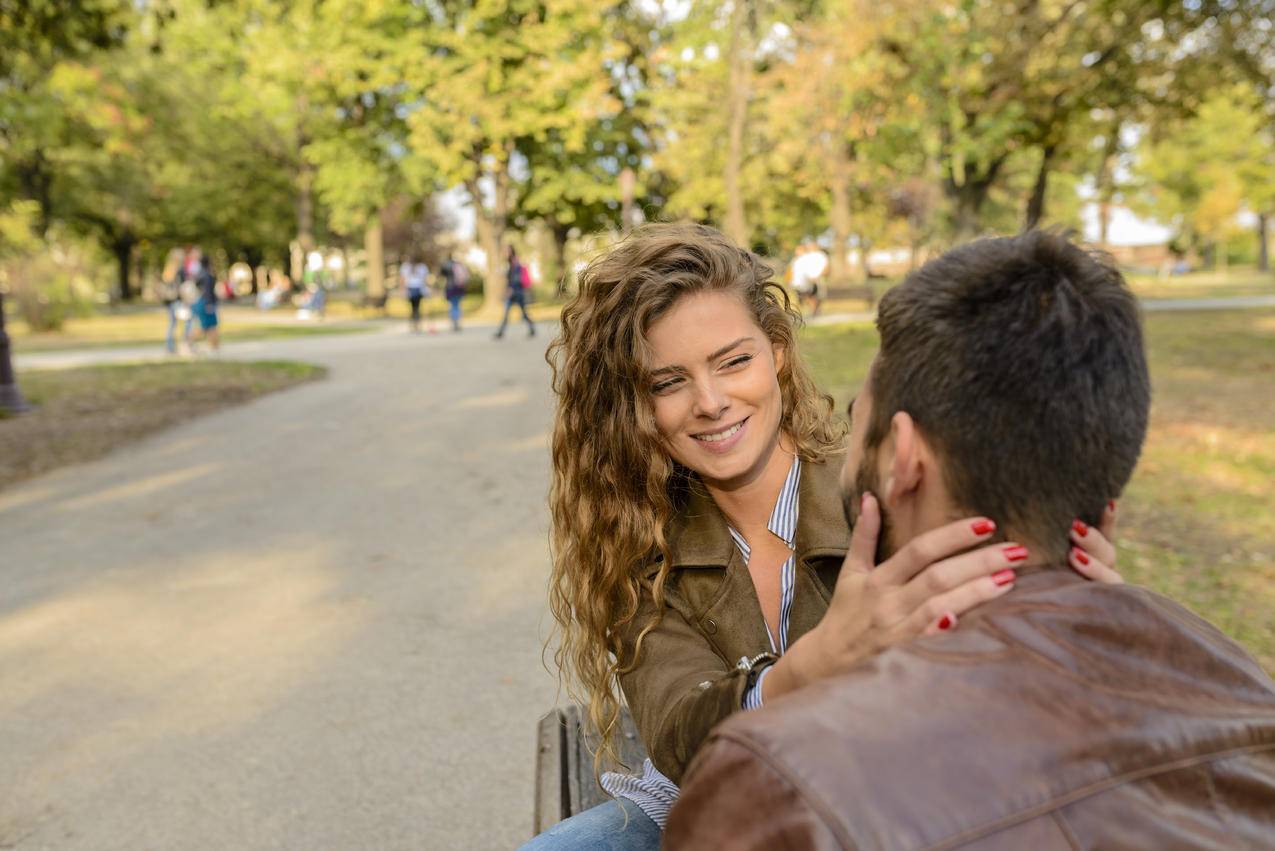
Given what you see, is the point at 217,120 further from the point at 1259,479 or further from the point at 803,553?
the point at 803,553

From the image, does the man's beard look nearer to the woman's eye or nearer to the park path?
the woman's eye

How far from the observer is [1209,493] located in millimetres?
7066

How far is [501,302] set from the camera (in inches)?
1287

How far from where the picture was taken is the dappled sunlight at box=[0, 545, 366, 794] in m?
4.16

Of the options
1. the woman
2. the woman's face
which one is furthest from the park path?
the woman's face

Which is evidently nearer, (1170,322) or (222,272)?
(1170,322)

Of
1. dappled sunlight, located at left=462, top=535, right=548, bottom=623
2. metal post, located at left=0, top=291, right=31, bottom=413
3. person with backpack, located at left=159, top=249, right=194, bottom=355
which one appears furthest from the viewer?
person with backpack, located at left=159, top=249, right=194, bottom=355

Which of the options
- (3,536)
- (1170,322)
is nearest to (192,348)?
(3,536)

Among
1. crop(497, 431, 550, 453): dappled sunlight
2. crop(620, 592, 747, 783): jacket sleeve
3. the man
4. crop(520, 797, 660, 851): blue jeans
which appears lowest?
crop(497, 431, 550, 453): dappled sunlight

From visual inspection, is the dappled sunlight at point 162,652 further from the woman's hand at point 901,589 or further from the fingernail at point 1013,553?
the fingernail at point 1013,553

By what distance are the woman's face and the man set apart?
0.85m

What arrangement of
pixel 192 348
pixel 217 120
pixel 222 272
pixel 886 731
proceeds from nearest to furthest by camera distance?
pixel 886 731, pixel 192 348, pixel 217 120, pixel 222 272

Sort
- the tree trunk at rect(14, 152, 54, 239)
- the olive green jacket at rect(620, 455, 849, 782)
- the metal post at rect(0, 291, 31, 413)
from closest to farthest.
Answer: the olive green jacket at rect(620, 455, 849, 782) < the metal post at rect(0, 291, 31, 413) < the tree trunk at rect(14, 152, 54, 239)

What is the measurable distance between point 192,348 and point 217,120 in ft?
100
